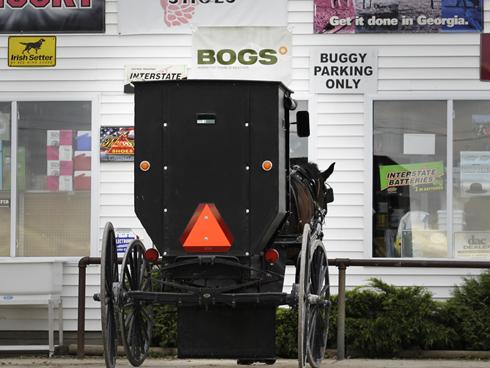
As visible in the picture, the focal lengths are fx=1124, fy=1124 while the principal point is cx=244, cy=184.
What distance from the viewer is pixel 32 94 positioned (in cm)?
1336

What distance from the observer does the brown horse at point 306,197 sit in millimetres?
10320

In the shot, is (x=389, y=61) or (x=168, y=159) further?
(x=389, y=61)

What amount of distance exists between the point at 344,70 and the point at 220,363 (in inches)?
149

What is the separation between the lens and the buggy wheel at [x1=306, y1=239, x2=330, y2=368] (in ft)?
30.4

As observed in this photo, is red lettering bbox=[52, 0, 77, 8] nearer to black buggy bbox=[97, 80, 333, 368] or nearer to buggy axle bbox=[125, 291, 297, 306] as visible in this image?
black buggy bbox=[97, 80, 333, 368]

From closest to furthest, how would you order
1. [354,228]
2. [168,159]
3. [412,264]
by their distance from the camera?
[168,159], [412,264], [354,228]

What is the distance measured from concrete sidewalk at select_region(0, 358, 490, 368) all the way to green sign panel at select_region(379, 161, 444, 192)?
2262mm

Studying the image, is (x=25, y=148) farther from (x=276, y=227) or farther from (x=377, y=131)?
(x=276, y=227)

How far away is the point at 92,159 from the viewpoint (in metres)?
13.3

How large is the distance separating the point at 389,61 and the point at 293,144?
1.48 meters

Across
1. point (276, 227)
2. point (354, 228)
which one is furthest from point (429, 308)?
point (276, 227)

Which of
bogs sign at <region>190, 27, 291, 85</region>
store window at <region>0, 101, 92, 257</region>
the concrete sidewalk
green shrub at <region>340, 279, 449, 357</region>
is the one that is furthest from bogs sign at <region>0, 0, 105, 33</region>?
green shrub at <region>340, 279, 449, 357</region>

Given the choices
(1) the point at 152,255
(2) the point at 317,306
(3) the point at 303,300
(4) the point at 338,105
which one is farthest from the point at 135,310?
(4) the point at 338,105

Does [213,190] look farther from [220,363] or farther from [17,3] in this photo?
[17,3]
